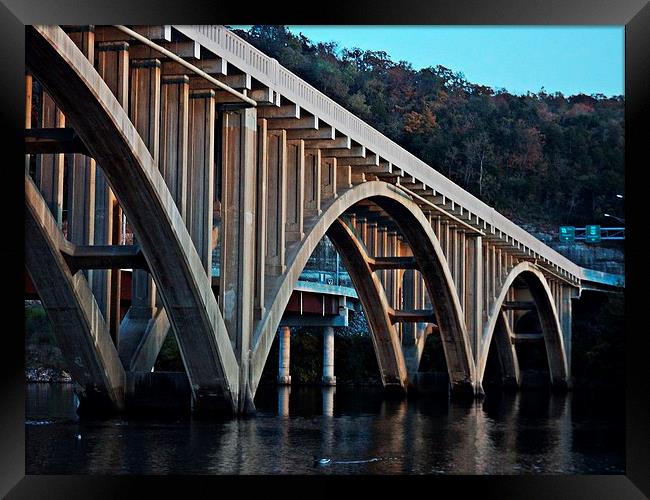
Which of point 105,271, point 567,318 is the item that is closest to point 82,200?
point 105,271

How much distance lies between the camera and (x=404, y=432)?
39188mm

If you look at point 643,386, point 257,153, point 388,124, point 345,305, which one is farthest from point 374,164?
point 388,124

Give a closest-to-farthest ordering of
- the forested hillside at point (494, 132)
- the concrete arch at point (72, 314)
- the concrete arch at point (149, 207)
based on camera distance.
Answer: the concrete arch at point (149, 207) → the concrete arch at point (72, 314) → the forested hillside at point (494, 132)

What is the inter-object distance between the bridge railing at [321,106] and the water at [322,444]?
31.9ft

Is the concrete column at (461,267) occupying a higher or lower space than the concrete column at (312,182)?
lower

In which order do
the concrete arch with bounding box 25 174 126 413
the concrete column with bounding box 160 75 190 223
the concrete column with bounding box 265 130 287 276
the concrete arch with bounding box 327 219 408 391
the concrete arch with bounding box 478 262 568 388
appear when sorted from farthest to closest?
the concrete arch with bounding box 478 262 568 388 → the concrete arch with bounding box 327 219 408 391 → the concrete column with bounding box 265 130 287 276 → the concrete arch with bounding box 25 174 126 413 → the concrete column with bounding box 160 75 190 223

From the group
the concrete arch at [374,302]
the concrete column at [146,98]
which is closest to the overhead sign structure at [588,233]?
the concrete arch at [374,302]

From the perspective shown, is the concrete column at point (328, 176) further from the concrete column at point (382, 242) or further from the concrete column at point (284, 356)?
the concrete column at point (284, 356)

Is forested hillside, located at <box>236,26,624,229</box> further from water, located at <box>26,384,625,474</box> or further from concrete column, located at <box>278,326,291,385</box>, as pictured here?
water, located at <box>26,384,625,474</box>

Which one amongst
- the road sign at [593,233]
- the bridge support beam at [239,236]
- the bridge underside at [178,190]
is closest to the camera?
the bridge underside at [178,190]

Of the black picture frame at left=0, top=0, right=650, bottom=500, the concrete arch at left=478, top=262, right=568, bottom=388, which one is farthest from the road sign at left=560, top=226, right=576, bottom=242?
the black picture frame at left=0, top=0, right=650, bottom=500

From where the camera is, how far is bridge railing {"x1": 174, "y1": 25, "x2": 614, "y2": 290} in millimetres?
32594

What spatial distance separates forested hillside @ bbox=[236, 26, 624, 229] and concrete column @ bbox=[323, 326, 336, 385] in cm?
1625
